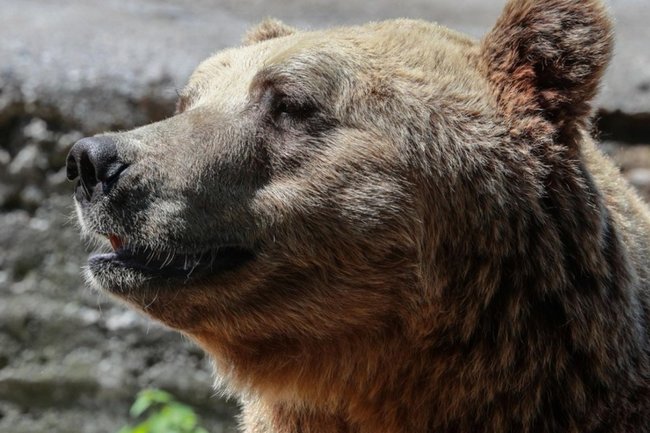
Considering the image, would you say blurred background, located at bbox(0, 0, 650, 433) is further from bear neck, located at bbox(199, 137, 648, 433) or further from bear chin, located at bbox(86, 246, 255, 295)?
bear neck, located at bbox(199, 137, 648, 433)

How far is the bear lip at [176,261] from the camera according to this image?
2936 millimetres

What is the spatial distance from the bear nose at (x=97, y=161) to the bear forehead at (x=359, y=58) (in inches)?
18.0

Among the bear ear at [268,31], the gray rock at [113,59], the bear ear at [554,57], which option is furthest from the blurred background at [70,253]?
the bear ear at [554,57]

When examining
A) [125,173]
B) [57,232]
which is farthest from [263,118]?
[57,232]

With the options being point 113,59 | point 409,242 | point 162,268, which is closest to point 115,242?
point 162,268

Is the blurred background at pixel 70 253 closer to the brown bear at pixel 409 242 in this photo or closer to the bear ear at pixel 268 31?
the bear ear at pixel 268 31

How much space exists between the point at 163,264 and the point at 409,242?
2.53 feet

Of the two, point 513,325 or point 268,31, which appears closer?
point 513,325

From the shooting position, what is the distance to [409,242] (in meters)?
2.96

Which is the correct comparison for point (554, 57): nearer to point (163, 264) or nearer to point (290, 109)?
point (290, 109)

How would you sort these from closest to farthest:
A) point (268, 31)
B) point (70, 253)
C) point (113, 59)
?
1. point (268, 31)
2. point (70, 253)
3. point (113, 59)

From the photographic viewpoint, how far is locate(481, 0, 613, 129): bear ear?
296cm

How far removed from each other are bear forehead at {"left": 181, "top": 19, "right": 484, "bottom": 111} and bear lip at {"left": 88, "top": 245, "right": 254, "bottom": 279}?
0.53m

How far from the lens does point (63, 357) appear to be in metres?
5.64
